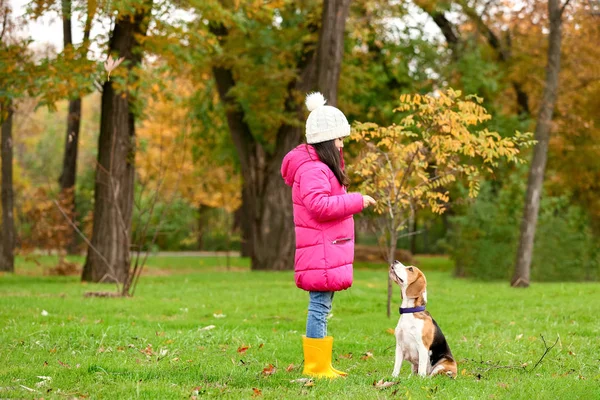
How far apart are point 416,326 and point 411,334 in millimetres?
78

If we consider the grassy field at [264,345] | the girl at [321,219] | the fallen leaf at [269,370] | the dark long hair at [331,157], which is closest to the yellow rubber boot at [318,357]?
the girl at [321,219]

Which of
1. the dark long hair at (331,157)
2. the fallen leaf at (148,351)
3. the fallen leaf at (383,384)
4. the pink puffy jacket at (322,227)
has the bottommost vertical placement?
the fallen leaf at (148,351)

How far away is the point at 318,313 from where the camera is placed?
20.0ft

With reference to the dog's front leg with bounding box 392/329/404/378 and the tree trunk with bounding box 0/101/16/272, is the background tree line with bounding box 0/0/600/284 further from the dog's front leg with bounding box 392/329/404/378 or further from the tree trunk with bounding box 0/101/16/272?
the dog's front leg with bounding box 392/329/404/378

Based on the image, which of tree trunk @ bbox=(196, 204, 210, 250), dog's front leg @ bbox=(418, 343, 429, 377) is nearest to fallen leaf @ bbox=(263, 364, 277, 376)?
dog's front leg @ bbox=(418, 343, 429, 377)

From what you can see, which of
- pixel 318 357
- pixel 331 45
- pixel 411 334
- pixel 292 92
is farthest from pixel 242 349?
pixel 292 92

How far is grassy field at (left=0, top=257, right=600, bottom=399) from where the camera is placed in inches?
224

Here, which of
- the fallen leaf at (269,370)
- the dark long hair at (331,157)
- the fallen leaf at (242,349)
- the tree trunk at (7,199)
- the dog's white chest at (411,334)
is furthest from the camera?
the tree trunk at (7,199)

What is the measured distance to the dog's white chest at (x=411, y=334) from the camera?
5.97 m

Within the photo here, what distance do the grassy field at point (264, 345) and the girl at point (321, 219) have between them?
16.5 inches

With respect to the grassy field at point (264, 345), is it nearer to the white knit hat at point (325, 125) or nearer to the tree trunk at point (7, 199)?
the white knit hat at point (325, 125)

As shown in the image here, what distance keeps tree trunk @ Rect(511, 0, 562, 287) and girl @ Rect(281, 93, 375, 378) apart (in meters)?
11.6

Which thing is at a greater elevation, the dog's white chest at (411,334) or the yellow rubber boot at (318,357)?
the dog's white chest at (411,334)

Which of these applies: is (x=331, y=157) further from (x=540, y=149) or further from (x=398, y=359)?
(x=540, y=149)
